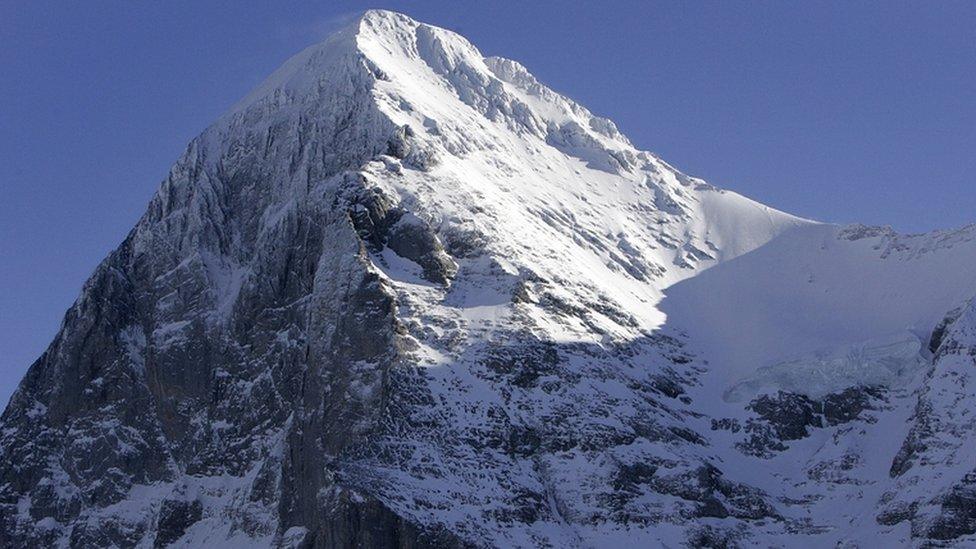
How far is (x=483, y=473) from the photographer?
19238cm

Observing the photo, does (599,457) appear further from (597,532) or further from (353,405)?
(353,405)

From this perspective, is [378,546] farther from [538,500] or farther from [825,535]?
[825,535]

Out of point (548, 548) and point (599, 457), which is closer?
point (548, 548)

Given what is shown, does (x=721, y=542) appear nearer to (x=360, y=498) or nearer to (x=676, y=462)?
(x=676, y=462)

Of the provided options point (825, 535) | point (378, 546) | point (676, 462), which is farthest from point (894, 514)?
point (378, 546)

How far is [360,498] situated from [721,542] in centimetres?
3596

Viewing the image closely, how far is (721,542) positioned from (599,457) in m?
15.7

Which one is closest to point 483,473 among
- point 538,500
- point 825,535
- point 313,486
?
point 538,500

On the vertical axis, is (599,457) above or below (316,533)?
above

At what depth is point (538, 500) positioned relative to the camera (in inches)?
7515

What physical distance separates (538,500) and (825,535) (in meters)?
29.3

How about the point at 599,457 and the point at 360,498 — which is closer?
the point at 360,498

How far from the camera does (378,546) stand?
182500mm

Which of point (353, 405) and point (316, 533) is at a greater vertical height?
point (353, 405)
